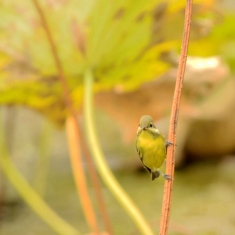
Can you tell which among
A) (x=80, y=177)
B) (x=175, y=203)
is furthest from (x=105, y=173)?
(x=175, y=203)

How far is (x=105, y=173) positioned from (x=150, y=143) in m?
0.18

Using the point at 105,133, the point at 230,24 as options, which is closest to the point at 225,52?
the point at 230,24

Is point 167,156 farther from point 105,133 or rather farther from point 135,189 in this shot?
point 105,133

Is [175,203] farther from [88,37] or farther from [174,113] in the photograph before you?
[174,113]

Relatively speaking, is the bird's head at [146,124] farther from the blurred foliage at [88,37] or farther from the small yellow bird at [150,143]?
the blurred foliage at [88,37]

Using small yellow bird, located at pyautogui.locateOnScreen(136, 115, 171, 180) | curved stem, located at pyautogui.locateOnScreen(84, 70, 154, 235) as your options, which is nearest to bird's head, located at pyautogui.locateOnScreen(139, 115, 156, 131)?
small yellow bird, located at pyautogui.locateOnScreen(136, 115, 171, 180)

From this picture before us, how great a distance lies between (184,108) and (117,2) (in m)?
0.23

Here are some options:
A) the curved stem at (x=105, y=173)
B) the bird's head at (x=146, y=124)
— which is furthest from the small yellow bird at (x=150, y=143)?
the curved stem at (x=105, y=173)

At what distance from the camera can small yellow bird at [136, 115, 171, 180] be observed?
0.55 ft

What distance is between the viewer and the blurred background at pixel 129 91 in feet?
1.29

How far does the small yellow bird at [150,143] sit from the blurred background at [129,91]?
0.70 feet

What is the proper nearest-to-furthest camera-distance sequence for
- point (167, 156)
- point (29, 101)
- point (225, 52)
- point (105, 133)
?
point (167, 156)
point (29, 101)
point (225, 52)
point (105, 133)

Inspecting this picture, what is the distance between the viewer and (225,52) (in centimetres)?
59

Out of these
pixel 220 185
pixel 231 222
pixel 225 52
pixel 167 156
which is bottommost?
pixel 167 156
